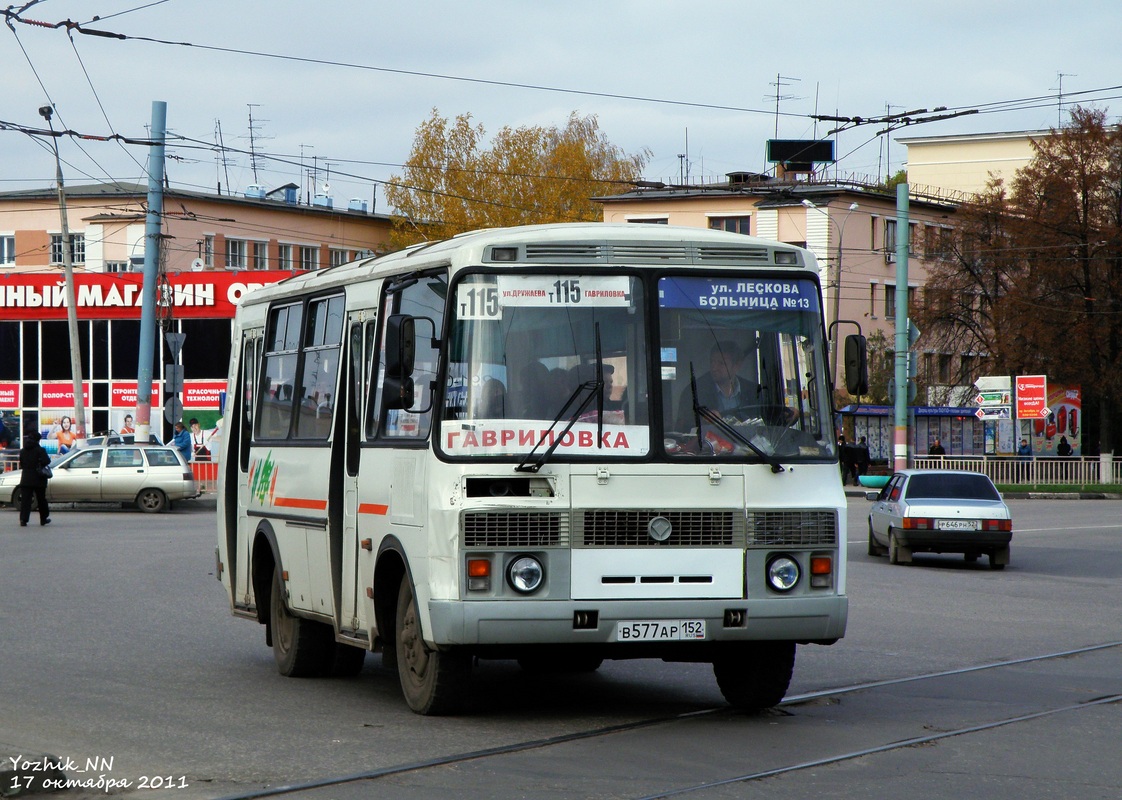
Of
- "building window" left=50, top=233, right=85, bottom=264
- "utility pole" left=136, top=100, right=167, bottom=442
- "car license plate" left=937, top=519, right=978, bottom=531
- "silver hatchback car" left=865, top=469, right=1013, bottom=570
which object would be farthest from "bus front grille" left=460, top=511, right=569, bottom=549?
"building window" left=50, top=233, right=85, bottom=264

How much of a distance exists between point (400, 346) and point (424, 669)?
1.85 m

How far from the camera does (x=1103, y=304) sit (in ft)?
202

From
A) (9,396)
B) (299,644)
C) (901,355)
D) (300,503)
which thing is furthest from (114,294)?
(300,503)

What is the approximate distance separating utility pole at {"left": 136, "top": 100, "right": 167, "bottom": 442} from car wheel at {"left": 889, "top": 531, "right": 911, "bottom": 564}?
1590 centimetres

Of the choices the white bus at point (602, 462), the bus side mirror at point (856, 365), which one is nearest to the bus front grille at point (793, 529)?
the white bus at point (602, 462)

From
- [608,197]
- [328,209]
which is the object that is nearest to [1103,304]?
[608,197]

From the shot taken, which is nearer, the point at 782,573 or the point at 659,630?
the point at 659,630

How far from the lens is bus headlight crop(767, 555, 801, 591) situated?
29.7ft

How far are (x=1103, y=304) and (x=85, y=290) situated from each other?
3720 centimetres

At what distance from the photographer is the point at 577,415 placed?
353 inches

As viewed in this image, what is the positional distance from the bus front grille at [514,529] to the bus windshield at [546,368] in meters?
0.33

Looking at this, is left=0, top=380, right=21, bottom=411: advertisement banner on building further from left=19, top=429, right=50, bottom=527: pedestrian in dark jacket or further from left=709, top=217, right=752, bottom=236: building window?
left=19, top=429, right=50, bottom=527: pedestrian in dark jacket

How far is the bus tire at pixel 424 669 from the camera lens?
9.22 meters

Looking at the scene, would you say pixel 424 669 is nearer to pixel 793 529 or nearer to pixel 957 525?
pixel 793 529
